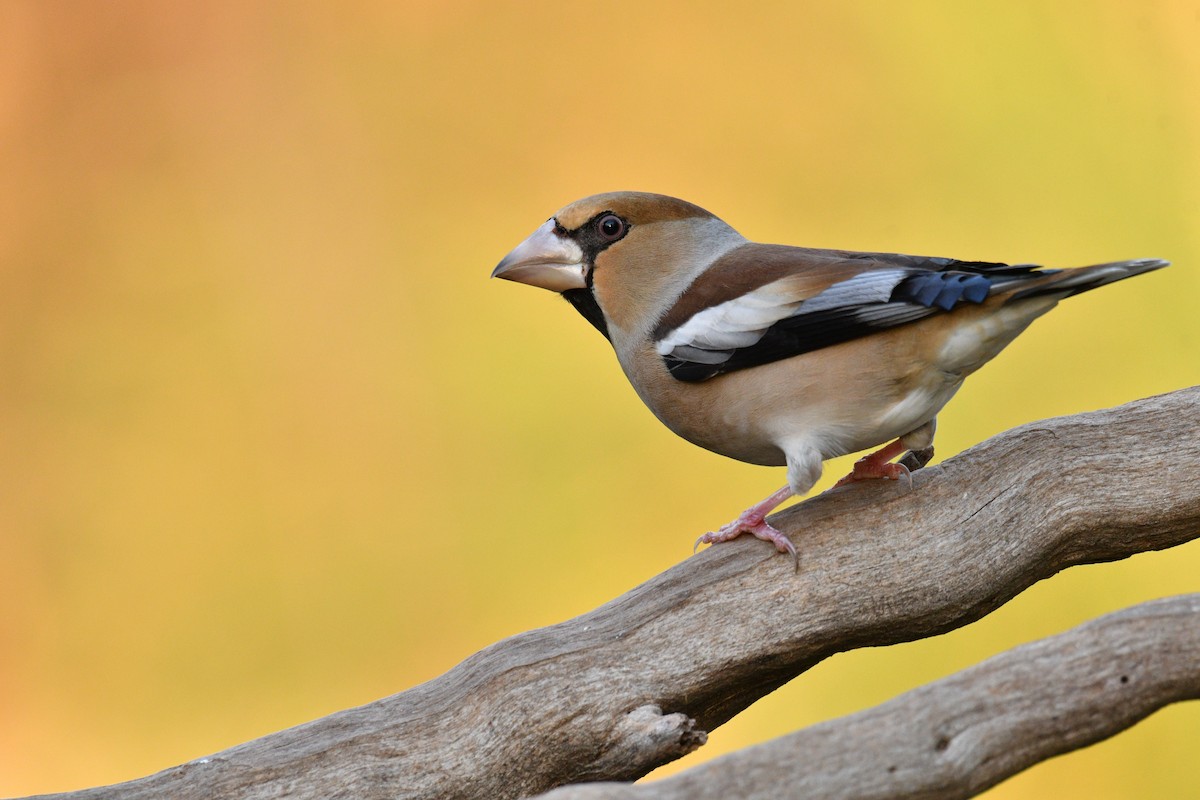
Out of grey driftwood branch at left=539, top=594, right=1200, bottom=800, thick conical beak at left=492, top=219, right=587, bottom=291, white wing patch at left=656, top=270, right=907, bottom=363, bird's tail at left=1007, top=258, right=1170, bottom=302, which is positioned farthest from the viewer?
thick conical beak at left=492, top=219, right=587, bottom=291

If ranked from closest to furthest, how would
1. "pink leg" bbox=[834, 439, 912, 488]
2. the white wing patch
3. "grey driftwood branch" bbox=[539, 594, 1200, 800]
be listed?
"grey driftwood branch" bbox=[539, 594, 1200, 800]
the white wing patch
"pink leg" bbox=[834, 439, 912, 488]

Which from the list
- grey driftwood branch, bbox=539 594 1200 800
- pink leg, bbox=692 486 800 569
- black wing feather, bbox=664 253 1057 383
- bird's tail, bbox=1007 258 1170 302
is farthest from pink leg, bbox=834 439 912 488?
grey driftwood branch, bbox=539 594 1200 800

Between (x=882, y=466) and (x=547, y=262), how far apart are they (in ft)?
2.94

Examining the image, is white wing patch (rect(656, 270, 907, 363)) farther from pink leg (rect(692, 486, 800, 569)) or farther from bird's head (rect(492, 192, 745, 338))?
pink leg (rect(692, 486, 800, 569))

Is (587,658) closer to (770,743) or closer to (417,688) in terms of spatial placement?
(417,688)

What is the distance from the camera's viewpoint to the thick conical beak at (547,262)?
259cm

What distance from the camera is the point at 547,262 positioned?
2594mm

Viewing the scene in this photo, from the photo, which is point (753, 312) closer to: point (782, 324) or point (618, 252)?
point (782, 324)

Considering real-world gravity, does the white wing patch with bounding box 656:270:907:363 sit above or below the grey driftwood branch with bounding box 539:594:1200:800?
above

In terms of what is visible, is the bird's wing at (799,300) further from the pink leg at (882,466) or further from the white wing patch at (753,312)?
the pink leg at (882,466)

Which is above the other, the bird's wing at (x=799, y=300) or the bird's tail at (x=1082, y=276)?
the bird's wing at (x=799, y=300)

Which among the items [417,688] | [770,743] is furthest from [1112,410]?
[417,688]

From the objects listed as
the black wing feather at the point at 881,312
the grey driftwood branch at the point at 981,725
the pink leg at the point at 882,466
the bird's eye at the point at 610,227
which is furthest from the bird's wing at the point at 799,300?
the grey driftwood branch at the point at 981,725

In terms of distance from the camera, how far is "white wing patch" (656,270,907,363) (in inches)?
88.5
